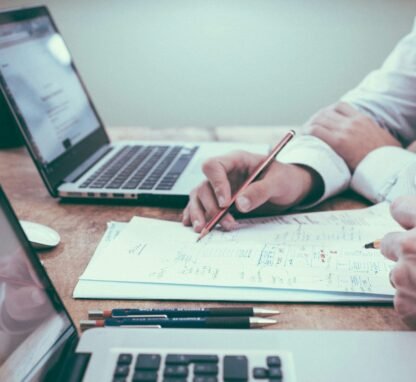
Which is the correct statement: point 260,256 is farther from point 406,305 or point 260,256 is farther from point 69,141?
point 69,141

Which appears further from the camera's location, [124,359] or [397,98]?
[397,98]

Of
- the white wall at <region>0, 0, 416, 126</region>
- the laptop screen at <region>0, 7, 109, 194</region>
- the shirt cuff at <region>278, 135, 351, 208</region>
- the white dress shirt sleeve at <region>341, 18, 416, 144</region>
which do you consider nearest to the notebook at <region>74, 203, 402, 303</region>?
the shirt cuff at <region>278, 135, 351, 208</region>

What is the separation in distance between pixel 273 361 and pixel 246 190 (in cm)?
32

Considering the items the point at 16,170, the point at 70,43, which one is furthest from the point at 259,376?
the point at 70,43

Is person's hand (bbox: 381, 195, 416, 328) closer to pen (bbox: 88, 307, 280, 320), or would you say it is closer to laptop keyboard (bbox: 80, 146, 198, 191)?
pen (bbox: 88, 307, 280, 320)

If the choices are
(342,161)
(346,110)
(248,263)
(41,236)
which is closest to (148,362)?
(248,263)

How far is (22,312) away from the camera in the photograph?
406 millimetres

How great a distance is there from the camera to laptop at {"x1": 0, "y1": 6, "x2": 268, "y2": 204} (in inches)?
31.3

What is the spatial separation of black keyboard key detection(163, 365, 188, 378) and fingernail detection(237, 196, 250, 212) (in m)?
0.32

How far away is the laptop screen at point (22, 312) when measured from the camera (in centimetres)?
38

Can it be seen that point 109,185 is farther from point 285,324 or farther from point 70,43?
point 70,43

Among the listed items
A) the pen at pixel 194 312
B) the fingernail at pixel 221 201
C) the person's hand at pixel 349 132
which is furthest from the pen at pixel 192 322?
the person's hand at pixel 349 132

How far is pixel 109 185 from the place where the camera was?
0.81m

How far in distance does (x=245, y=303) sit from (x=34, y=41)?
0.66 meters
